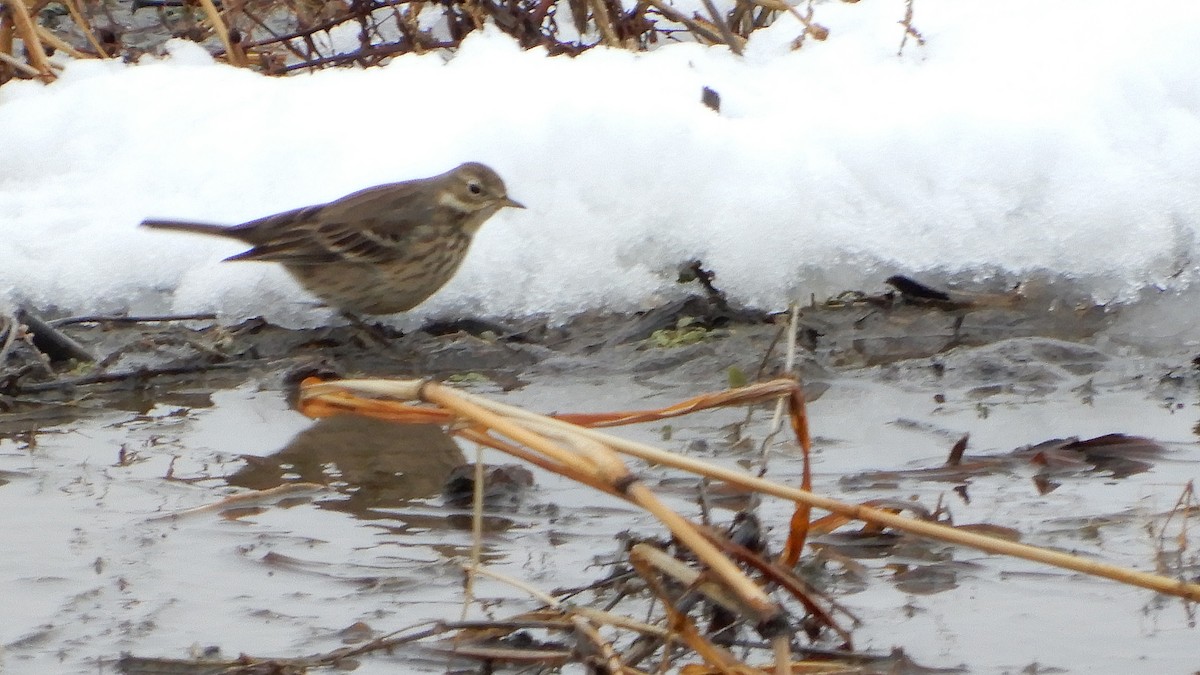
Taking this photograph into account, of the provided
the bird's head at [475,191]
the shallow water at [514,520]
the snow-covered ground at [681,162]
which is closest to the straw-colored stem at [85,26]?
the snow-covered ground at [681,162]

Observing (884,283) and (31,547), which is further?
(884,283)

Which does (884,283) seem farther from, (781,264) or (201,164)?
(201,164)

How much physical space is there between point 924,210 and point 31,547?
3.22 metres

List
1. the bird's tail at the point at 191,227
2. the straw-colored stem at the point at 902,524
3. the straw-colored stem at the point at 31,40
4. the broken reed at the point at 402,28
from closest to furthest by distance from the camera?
the straw-colored stem at the point at 902,524 < the bird's tail at the point at 191,227 < the straw-colored stem at the point at 31,40 < the broken reed at the point at 402,28

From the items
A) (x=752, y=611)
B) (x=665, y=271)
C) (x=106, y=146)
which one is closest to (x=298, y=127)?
(x=106, y=146)

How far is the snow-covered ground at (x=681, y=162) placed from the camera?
5.46m

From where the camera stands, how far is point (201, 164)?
6395 mm

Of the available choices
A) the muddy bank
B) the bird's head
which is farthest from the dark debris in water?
the bird's head

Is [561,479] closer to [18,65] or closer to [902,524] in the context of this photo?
[902,524]

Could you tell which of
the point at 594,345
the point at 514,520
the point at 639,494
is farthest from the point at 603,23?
the point at 639,494

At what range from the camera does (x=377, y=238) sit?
20.6 ft

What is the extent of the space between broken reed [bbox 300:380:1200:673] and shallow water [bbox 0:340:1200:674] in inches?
15.1

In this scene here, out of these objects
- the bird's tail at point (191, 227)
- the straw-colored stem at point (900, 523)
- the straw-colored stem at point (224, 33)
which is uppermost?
the straw-colored stem at point (224, 33)

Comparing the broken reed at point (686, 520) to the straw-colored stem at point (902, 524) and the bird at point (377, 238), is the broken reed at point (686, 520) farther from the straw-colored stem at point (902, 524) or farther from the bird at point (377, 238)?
the bird at point (377, 238)
